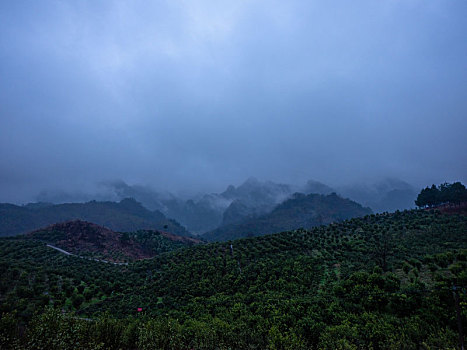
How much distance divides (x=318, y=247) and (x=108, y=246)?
75.8 meters

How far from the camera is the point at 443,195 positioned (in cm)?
7856

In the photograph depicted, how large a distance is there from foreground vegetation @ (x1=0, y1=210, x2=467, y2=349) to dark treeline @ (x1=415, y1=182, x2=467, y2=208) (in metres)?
31.5

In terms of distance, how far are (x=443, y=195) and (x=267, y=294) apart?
9063 cm

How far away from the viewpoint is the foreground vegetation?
42.1 ft

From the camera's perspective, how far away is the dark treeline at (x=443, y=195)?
72956mm

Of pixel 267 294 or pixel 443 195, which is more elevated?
pixel 443 195

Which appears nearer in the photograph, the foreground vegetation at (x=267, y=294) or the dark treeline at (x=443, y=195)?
the foreground vegetation at (x=267, y=294)

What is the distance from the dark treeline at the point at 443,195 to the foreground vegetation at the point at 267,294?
1240 inches

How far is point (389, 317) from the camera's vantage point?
51.5 feet

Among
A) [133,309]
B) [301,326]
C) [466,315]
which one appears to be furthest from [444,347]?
[133,309]

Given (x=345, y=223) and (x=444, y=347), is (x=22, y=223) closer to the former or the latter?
(x=345, y=223)

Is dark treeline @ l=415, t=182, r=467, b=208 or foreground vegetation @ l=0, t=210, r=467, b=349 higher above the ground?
dark treeline @ l=415, t=182, r=467, b=208

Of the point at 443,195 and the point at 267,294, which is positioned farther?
the point at 443,195

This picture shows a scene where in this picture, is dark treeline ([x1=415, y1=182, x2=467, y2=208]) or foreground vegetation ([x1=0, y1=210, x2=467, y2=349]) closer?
foreground vegetation ([x1=0, y1=210, x2=467, y2=349])
